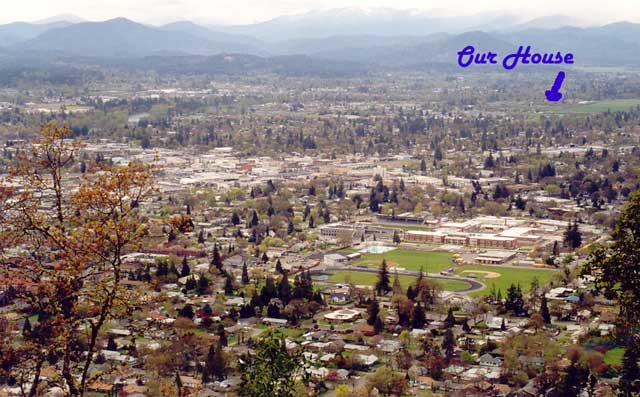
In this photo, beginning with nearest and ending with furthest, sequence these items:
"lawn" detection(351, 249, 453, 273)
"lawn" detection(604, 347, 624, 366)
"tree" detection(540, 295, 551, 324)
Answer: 1. "lawn" detection(604, 347, 624, 366)
2. "tree" detection(540, 295, 551, 324)
3. "lawn" detection(351, 249, 453, 273)

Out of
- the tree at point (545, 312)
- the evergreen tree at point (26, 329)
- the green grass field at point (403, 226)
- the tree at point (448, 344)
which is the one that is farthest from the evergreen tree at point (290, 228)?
the evergreen tree at point (26, 329)

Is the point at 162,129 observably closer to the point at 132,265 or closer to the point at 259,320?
the point at 132,265

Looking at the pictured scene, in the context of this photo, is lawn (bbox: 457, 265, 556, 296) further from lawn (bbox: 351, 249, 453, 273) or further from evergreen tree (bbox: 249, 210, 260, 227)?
evergreen tree (bbox: 249, 210, 260, 227)

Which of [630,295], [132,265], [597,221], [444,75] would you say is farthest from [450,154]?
[444,75]

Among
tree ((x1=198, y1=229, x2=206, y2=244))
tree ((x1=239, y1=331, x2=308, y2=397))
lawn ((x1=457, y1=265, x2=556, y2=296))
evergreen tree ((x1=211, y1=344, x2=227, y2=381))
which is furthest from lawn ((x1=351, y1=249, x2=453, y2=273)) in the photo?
tree ((x1=239, y1=331, x2=308, y2=397))

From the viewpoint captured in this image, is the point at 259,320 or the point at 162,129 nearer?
the point at 259,320

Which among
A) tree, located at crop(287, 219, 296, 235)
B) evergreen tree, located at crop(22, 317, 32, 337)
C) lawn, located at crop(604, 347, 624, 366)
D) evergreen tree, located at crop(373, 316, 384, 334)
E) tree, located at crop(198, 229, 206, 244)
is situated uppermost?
evergreen tree, located at crop(22, 317, 32, 337)

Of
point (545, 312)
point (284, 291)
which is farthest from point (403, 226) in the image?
point (545, 312)
